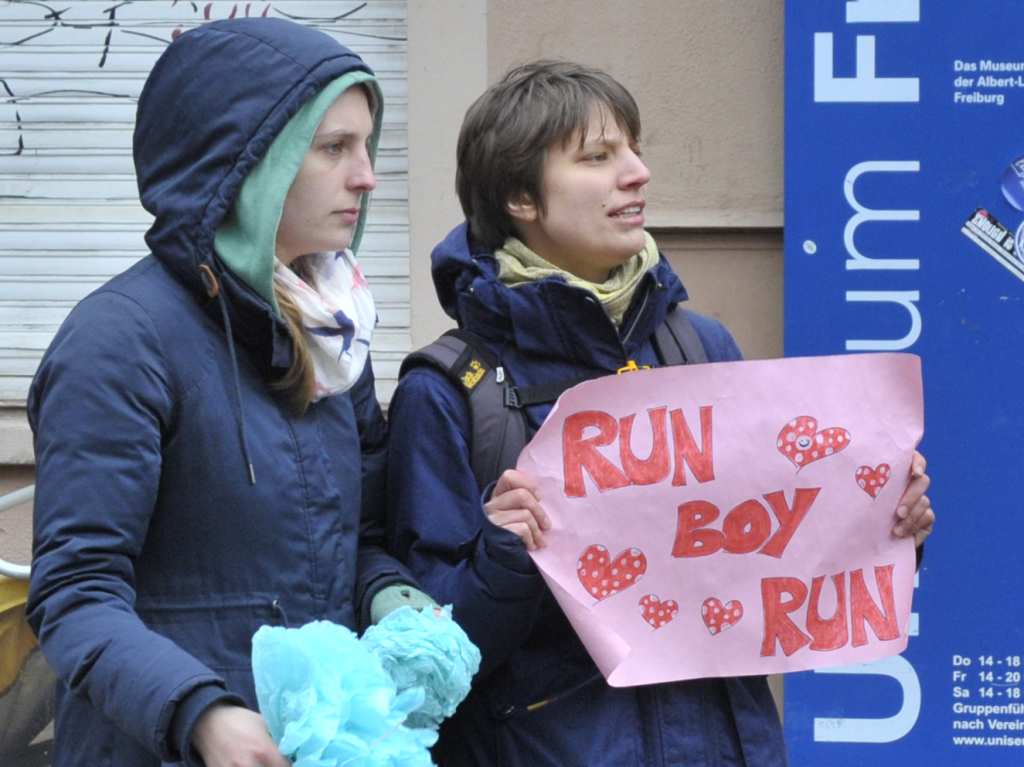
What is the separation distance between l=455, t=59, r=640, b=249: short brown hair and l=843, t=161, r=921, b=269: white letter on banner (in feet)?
5.42

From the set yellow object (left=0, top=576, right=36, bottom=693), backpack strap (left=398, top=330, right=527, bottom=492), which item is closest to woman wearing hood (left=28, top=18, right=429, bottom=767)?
backpack strap (left=398, top=330, right=527, bottom=492)

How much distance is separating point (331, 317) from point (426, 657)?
545mm

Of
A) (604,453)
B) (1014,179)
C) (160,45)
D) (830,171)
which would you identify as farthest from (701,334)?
(160,45)

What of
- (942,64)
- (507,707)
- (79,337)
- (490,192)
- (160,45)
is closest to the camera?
(79,337)

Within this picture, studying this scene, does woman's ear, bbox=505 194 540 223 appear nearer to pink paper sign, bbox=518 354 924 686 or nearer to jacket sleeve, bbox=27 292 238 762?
pink paper sign, bbox=518 354 924 686

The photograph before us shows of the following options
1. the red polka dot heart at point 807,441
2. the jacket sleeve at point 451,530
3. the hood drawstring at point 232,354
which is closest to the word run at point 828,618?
the red polka dot heart at point 807,441

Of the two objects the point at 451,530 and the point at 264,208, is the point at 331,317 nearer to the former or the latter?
the point at 264,208

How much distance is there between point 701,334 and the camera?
241 cm

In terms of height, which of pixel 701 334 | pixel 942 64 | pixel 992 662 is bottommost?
pixel 992 662

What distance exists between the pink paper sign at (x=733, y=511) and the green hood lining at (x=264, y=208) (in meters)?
0.53

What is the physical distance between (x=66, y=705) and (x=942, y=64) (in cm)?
310

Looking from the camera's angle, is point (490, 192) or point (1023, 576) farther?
point (1023, 576)

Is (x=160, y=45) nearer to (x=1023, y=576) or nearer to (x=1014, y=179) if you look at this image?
(x=1014, y=179)

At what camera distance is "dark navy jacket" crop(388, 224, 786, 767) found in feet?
6.76
